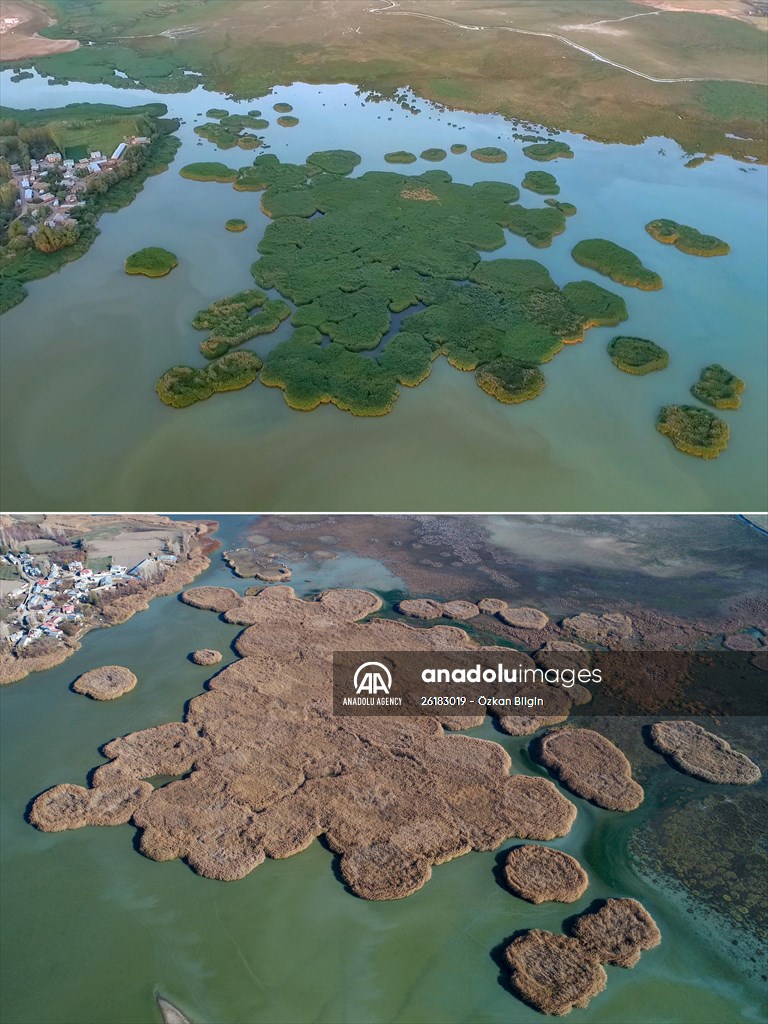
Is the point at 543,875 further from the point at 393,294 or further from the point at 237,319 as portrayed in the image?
the point at 393,294

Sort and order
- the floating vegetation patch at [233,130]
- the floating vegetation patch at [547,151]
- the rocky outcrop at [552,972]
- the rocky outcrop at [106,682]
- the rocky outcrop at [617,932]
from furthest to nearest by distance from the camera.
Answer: the floating vegetation patch at [233,130] → the floating vegetation patch at [547,151] → the rocky outcrop at [106,682] → the rocky outcrop at [617,932] → the rocky outcrop at [552,972]

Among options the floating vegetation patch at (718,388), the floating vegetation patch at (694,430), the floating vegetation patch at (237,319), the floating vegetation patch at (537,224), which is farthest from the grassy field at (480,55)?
the floating vegetation patch at (237,319)

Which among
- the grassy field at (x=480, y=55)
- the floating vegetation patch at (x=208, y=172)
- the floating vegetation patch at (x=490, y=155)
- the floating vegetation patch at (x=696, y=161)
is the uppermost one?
the grassy field at (x=480, y=55)

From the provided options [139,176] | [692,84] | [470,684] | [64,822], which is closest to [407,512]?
[470,684]

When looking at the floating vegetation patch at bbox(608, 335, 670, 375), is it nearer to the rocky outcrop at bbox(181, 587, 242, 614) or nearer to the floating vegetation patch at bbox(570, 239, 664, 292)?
the floating vegetation patch at bbox(570, 239, 664, 292)

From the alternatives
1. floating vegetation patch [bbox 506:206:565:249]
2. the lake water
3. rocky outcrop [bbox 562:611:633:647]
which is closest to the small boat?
the lake water

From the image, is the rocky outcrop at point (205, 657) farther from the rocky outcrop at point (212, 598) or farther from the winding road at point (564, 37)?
the winding road at point (564, 37)

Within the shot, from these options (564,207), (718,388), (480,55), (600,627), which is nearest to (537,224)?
(564,207)
